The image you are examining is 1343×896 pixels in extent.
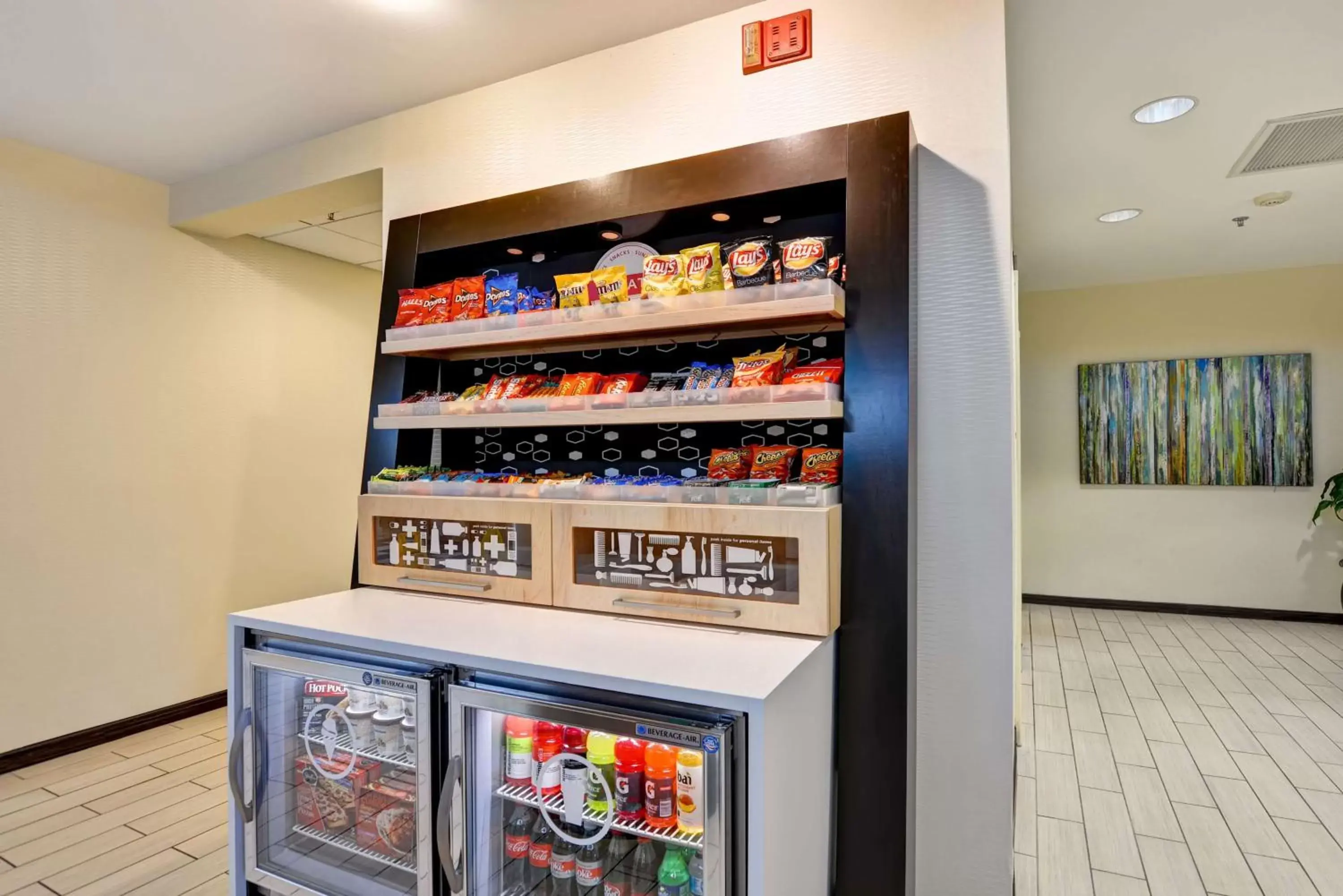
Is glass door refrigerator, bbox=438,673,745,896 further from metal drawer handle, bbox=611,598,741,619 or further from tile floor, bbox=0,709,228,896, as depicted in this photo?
tile floor, bbox=0,709,228,896

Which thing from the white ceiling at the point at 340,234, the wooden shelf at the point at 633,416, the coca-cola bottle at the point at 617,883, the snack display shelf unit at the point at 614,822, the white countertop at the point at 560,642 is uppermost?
the white ceiling at the point at 340,234

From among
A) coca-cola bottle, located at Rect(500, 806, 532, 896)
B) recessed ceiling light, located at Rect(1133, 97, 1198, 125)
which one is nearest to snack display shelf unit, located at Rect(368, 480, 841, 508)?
coca-cola bottle, located at Rect(500, 806, 532, 896)

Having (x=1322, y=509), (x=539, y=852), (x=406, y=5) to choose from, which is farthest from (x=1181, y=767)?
(x=406, y=5)

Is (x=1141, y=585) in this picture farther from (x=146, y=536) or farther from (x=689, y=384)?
(x=146, y=536)

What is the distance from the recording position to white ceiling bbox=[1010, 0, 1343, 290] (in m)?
2.31

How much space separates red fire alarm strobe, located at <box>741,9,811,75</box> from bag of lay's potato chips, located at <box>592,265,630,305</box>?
2.24ft

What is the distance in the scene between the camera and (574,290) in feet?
6.93

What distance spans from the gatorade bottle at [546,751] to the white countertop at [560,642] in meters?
0.19

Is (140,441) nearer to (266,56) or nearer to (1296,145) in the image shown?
(266,56)

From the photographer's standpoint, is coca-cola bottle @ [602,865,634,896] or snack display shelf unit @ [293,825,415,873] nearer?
coca-cola bottle @ [602,865,634,896]

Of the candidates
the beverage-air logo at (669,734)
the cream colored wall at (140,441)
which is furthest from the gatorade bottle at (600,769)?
the cream colored wall at (140,441)

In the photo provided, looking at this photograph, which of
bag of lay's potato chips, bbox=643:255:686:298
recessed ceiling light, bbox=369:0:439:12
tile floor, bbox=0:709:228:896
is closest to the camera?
bag of lay's potato chips, bbox=643:255:686:298

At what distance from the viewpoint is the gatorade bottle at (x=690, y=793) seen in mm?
1393

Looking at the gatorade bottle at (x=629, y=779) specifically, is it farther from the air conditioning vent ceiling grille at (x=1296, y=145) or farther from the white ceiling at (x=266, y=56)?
the air conditioning vent ceiling grille at (x=1296, y=145)
